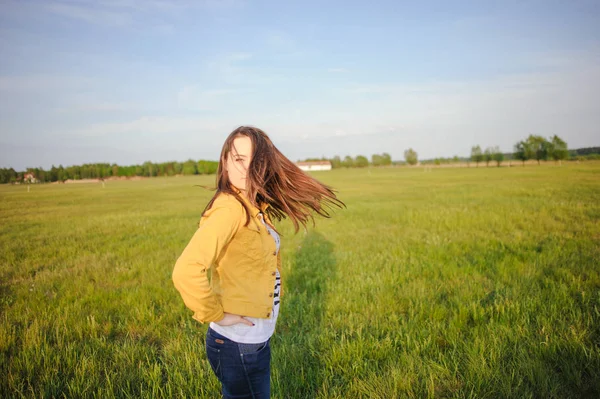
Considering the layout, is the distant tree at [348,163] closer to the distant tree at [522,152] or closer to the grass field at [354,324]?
the distant tree at [522,152]

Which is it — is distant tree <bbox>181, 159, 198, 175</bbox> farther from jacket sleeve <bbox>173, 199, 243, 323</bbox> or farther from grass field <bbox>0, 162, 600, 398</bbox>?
jacket sleeve <bbox>173, 199, 243, 323</bbox>

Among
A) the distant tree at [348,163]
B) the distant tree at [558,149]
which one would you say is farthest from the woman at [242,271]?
the distant tree at [348,163]

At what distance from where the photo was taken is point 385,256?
7574 millimetres

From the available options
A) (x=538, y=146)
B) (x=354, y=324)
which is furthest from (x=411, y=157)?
(x=354, y=324)

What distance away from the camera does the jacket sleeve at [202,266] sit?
161cm

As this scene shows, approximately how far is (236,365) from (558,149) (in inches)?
5413

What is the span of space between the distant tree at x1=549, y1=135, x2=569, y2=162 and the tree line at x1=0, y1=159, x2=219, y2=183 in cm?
12118

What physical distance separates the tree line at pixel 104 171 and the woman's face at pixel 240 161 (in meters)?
111

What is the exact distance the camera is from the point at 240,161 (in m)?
1.93

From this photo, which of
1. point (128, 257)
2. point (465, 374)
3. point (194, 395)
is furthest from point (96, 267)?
point (465, 374)

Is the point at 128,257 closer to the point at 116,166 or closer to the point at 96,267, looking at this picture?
the point at 96,267

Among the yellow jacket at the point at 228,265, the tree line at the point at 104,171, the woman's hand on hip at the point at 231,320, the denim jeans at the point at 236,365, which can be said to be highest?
the tree line at the point at 104,171

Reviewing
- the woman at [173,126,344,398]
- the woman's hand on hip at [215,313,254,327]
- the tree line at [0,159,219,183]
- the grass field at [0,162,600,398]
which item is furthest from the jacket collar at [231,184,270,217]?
the tree line at [0,159,219,183]

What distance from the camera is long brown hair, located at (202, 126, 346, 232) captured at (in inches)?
75.6
